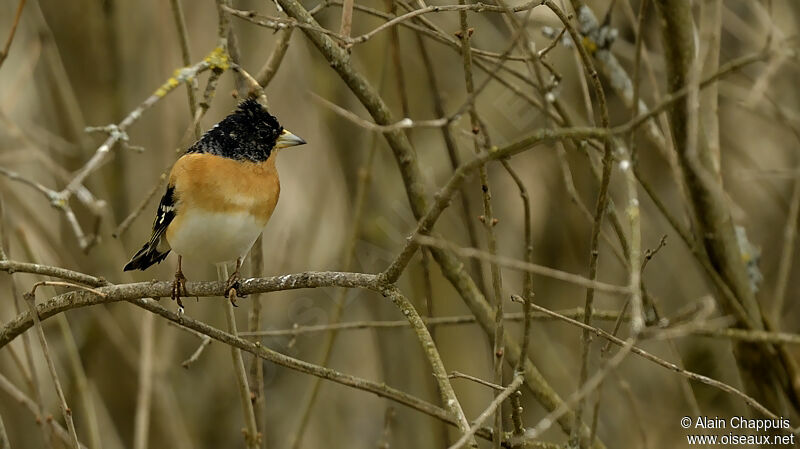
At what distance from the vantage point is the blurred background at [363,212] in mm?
4957

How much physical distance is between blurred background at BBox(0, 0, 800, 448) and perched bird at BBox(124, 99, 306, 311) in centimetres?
139

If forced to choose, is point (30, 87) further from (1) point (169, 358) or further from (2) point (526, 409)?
(2) point (526, 409)

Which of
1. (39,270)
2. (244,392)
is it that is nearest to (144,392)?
(244,392)

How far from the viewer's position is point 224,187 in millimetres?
3125

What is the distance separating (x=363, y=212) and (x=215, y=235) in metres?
1.67

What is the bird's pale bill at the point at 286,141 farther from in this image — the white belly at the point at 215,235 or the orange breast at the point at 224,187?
the white belly at the point at 215,235

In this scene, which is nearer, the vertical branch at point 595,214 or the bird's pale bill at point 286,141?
the vertical branch at point 595,214

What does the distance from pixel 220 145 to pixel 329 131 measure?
1.78 metres

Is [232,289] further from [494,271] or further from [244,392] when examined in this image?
[494,271]

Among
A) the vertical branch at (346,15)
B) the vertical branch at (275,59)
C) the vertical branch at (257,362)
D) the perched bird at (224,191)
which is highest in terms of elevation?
the vertical branch at (275,59)

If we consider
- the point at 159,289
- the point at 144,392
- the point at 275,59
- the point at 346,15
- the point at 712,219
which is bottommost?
the point at 144,392

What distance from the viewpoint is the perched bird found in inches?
121

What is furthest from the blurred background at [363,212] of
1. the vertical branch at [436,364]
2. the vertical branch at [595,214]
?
the vertical branch at [436,364]

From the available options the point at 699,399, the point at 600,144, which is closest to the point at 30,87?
the point at 600,144
